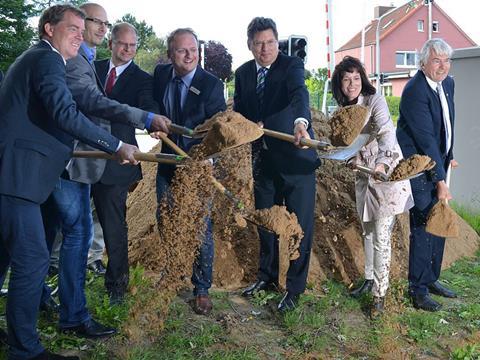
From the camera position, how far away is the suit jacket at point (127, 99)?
12.8 ft

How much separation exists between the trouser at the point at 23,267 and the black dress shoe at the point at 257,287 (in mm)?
1760

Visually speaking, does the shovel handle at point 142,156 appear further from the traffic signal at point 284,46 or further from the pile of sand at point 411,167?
the traffic signal at point 284,46

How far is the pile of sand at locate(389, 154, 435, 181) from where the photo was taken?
12.6ft

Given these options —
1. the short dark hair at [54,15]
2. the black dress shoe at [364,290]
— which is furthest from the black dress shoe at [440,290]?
the short dark hair at [54,15]

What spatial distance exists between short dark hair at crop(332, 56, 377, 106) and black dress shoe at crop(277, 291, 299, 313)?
4.74 ft

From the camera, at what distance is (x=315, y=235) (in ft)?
17.3

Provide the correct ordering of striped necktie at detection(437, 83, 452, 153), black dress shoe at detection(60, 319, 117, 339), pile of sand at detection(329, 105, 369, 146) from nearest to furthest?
black dress shoe at detection(60, 319, 117, 339) → pile of sand at detection(329, 105, 369, 146) → striped necktie at detection(437, 83, 452, 153)

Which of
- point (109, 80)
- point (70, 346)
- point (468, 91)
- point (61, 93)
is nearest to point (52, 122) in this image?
point (61, 93)

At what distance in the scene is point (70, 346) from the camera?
3.54 meters

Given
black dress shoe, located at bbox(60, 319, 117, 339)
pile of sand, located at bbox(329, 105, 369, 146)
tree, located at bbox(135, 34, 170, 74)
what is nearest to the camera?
black dress shoe, located at bbox(60, 319, 117, 339)

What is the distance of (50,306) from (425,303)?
272cm

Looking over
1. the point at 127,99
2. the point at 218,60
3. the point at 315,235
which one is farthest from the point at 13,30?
the point at 127,99

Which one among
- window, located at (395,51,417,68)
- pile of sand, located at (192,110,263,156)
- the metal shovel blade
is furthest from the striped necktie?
window, located at (395,51,417,68)

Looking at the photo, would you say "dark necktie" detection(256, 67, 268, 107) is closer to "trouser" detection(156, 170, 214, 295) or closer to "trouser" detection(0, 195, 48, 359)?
"trouser" detection(156, 170, 214, 295)
